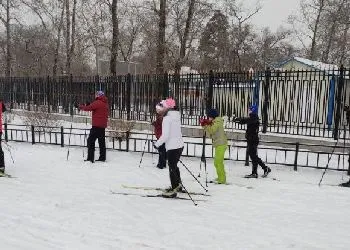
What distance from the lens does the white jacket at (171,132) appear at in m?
7.20

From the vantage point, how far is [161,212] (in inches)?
255

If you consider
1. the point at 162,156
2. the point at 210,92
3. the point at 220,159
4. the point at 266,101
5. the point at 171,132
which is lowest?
the point at 162,156

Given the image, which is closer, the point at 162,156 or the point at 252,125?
the point at 252,125

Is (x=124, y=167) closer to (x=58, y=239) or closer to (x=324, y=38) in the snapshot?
(x=58, y=239)

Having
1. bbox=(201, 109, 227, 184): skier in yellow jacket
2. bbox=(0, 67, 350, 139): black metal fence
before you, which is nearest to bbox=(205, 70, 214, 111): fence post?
bbox=(0, 67, 350, 139): black metal fence

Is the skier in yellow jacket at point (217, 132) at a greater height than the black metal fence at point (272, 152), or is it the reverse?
the skier in yellow jacket at point (217, 132)

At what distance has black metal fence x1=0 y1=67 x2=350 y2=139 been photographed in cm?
1288

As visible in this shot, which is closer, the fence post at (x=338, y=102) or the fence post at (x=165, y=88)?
the fence post at (x=338, y=102)

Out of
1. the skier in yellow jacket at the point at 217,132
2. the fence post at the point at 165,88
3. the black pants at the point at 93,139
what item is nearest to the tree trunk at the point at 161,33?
the fence post at the point at 165,88

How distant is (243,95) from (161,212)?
8.63 meters

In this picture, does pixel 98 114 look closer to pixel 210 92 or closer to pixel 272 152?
pixel 210 92

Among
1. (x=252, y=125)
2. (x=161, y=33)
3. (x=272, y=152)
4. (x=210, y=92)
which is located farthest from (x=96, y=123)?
(x=161, y=33)

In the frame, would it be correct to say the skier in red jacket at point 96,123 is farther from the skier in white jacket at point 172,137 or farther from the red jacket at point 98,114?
the skier in white jacket at point 172,137

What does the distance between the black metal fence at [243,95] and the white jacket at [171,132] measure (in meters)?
6.21
